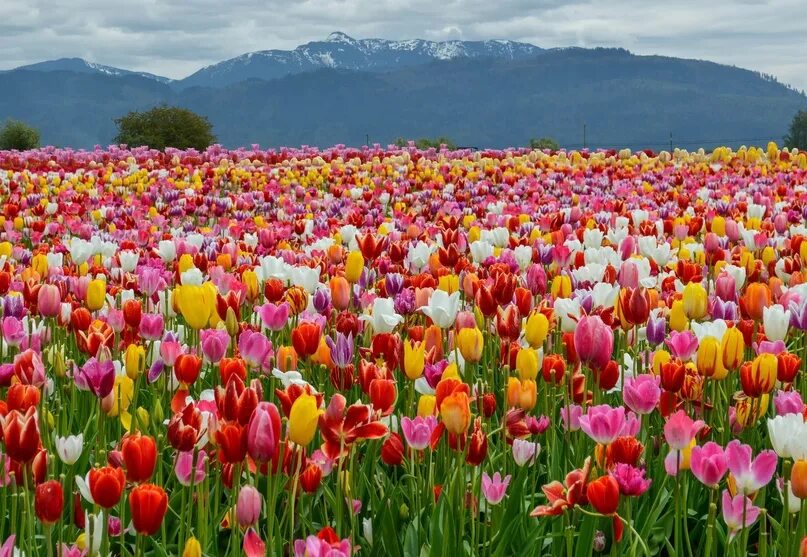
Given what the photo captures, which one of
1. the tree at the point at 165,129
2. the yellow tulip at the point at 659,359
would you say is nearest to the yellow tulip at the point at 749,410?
the yellow tulip at the point at 659,359

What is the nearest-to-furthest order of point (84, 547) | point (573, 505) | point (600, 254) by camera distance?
1. point (573, 505)
2. point (84, 547)
3. point (600, 254)

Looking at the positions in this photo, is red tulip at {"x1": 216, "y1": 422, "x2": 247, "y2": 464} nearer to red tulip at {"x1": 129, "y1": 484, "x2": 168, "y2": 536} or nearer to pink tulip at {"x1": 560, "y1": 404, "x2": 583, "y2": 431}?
red tulip at {"x1": 129, "y1": 484, "x2": 168, "y2": 536}

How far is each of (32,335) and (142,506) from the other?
225 cm

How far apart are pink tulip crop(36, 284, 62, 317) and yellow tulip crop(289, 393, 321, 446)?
7.70 feet

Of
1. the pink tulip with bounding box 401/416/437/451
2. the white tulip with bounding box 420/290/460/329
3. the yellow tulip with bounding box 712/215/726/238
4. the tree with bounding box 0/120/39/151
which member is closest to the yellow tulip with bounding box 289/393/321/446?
the pink tulip with bounding box 401/416/437/451

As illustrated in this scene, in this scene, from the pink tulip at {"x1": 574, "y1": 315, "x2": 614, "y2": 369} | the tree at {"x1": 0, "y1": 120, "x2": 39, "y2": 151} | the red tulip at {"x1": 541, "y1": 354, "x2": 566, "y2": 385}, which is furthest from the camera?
the tree at {"x1": 0, "y1": 120, "x2": 39, "y2": 151}

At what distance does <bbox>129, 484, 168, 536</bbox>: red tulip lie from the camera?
2.26m

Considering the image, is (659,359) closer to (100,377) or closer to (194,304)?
(194,304)

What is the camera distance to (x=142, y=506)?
89.1 inches

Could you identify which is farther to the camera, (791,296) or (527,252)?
(527,252)

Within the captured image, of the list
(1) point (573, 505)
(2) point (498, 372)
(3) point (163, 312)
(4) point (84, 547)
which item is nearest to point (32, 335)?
(3) point (163, 312)

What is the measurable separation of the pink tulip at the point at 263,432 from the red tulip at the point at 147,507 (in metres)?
0.23

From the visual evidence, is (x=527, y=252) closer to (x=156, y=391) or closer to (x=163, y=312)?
(x=163, y=312)

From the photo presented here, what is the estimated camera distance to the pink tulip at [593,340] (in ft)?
10.9
